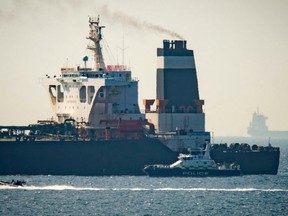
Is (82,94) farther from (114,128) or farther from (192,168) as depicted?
(192,168)

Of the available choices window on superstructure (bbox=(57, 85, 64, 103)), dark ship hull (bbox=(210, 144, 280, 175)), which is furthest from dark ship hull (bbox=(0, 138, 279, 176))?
window on superstructure (bbox=(57, 85, 64, 103))

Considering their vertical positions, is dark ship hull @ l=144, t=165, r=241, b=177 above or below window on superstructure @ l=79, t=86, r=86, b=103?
below

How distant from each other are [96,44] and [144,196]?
115 ft

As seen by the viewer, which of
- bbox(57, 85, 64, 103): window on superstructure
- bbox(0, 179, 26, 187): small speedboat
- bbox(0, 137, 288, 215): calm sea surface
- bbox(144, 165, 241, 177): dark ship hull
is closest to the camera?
bbox(0, 137, 288, 215): calm sea surface

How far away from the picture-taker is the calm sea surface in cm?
12588

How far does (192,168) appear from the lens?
159750mm

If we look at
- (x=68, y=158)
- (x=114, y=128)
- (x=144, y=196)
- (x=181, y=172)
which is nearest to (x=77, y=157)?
(x=68, y=158)

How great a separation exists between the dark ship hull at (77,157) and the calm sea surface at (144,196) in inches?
92.9

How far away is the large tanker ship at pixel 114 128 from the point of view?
16125 cm

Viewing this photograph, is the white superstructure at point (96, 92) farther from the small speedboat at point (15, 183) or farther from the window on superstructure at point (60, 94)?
the small speedboat at point (15, 183)

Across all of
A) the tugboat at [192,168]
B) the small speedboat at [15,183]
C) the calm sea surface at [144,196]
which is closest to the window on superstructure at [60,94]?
the calm sea surface at [144,196]

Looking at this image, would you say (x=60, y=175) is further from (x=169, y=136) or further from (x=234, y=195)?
(x=234, y=195)

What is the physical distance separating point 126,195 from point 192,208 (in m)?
11.8

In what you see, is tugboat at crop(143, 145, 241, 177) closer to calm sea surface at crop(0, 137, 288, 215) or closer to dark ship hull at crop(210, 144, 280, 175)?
calm sea surface at crop(0, 137, 288, 215)
